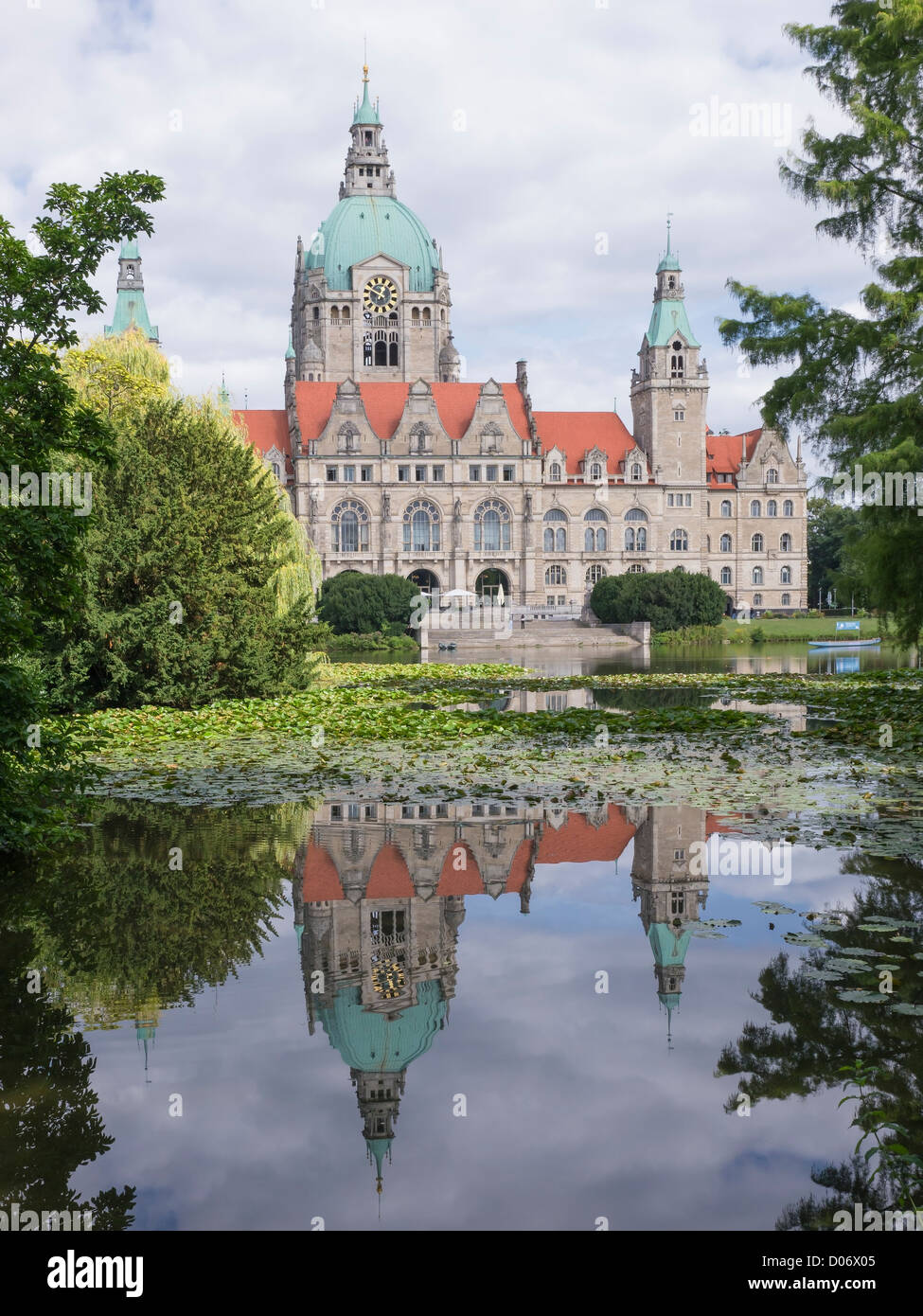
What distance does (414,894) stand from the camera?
26.1ft

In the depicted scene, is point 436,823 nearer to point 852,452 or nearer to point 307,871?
point 307,871

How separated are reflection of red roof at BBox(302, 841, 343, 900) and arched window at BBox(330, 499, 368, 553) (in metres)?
72.2

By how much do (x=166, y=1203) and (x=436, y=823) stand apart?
6.11 metres

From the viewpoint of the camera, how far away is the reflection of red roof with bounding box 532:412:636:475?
3418 inches

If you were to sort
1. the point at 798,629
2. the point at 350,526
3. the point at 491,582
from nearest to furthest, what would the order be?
the point at 798,629, the point at 350,526, the point at 491,582

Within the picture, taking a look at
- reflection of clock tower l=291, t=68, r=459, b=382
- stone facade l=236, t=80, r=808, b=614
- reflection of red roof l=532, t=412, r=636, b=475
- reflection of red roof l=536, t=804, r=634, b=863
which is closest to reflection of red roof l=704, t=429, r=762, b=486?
stone facade l=236, t=80, r=808, b=614

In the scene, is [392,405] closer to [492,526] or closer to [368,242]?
[492,526]

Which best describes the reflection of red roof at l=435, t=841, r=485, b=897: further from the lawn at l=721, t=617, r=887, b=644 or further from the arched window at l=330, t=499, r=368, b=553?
the arched window at l=330, t=499, r=368, b=553

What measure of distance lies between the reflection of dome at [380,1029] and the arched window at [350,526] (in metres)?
75.3

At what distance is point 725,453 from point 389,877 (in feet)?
294

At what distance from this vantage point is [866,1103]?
15.1 feet

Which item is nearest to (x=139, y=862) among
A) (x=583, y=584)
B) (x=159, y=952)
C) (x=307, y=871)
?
Answer: (x=307, y=871)

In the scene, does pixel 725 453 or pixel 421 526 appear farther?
pixel 725 453

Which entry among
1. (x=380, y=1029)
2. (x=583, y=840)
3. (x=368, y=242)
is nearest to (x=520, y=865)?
(x=583, y=840)
